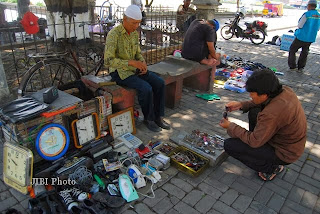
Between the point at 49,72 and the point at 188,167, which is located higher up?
the point at 49,72

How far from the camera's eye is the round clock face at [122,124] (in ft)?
12.0

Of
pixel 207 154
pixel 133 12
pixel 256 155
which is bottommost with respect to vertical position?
pixel 207 154

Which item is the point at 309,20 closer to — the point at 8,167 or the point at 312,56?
the point at 312,56

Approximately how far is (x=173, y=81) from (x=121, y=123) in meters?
1.38

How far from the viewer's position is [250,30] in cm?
1151

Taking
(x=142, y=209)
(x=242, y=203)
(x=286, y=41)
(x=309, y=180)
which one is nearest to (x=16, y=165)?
(x=142, y=209)

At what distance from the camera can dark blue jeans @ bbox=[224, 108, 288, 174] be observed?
9.40 feet

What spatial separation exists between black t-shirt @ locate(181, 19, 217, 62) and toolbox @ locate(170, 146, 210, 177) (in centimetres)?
245

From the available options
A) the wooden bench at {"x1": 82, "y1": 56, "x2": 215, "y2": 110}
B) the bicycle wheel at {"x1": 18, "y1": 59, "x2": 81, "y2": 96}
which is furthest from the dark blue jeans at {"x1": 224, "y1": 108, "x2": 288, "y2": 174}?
the bicycle wheel at {"x1": 18, "y1": 59, "x2": 81, "y2": 96}

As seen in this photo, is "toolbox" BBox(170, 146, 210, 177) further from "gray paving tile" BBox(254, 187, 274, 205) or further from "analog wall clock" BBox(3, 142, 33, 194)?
"analog wall clock" BBox(3, 142, 33, 194)

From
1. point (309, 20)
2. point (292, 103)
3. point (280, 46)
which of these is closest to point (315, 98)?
point (309, 20)

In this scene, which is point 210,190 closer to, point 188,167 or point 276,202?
point 188,167

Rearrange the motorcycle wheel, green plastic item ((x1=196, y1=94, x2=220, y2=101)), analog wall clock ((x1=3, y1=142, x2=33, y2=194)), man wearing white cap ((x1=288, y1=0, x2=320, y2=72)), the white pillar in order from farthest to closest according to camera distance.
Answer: the motorcycle wheel
man wearing white cap ((x1=288, y1=0, x2=320, y2=72))
green plastic item ((x1=196, y1=94, x2=220, y2=101))
the white pillar
analog wall clock ((x1=3, y1=142, x2=33, y2=194))

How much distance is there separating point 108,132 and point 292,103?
2345mm
